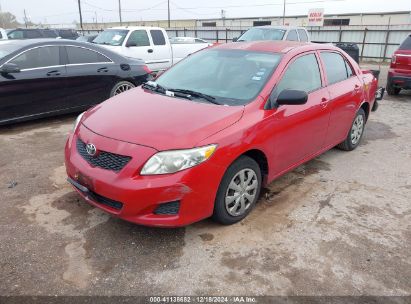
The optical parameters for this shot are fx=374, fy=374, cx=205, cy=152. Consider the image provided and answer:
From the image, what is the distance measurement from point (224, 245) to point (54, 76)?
486 cm

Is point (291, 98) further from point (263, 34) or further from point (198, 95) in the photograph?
point (263, 34)

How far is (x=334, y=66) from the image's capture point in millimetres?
5012

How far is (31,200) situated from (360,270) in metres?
3.28

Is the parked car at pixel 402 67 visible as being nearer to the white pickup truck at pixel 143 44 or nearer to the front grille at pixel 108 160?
the white pickup truck at pixel 143 44

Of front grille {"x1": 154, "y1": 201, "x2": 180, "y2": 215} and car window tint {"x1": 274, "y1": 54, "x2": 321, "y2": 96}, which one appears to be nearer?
front grille {"x1": 154, "y1": 201, "x2": 180, "y2": 215}

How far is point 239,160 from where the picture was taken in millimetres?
3404

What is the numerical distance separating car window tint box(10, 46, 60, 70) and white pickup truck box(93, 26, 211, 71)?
4319 mm

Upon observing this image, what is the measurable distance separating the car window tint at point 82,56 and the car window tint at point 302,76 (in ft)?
14.7

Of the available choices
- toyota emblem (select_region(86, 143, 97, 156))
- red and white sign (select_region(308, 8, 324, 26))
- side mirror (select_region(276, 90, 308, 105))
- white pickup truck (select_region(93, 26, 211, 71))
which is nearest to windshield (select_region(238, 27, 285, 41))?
white pickup truck (select_region(93, 26, 211, 71))

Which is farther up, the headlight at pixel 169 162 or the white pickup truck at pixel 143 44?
the white pickup truck at pixel 143 44

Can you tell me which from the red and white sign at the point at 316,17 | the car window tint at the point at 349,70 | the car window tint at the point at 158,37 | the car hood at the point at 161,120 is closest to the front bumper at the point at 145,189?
the car hood at the point at 161,120

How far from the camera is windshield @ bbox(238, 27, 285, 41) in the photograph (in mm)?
11852

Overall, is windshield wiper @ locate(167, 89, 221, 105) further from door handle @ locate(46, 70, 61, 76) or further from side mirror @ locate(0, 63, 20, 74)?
door handle @ locate(46, 70, 61, 76)

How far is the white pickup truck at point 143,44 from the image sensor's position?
1111 cm
